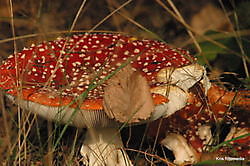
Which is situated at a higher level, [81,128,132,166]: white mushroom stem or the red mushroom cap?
the red mushroom cap

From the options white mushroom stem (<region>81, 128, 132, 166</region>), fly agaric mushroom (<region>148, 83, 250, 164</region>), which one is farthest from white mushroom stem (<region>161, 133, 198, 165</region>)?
white mushroom stem (<region>81, 128, 132, 166</region>)

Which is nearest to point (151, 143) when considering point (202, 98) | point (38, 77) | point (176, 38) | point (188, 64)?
point (202, 98)

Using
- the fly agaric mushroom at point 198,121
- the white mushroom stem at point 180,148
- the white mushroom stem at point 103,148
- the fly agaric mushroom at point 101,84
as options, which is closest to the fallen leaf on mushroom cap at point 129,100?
the fly agaric mushroom at point 101,84

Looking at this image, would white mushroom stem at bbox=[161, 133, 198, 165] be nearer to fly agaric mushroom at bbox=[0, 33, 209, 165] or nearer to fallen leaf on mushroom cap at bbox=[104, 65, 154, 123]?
fly agaric mushroom at bbox=[0, 33, 209, 165]

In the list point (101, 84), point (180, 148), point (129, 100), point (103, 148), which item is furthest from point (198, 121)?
A: point (129, 100)

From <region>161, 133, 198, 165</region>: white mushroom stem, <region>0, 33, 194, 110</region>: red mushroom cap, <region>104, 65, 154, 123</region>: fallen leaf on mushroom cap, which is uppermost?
<region>0, 33, 194, 110</region>: red mushroom cap

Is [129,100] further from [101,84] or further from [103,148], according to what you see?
[103,148]
